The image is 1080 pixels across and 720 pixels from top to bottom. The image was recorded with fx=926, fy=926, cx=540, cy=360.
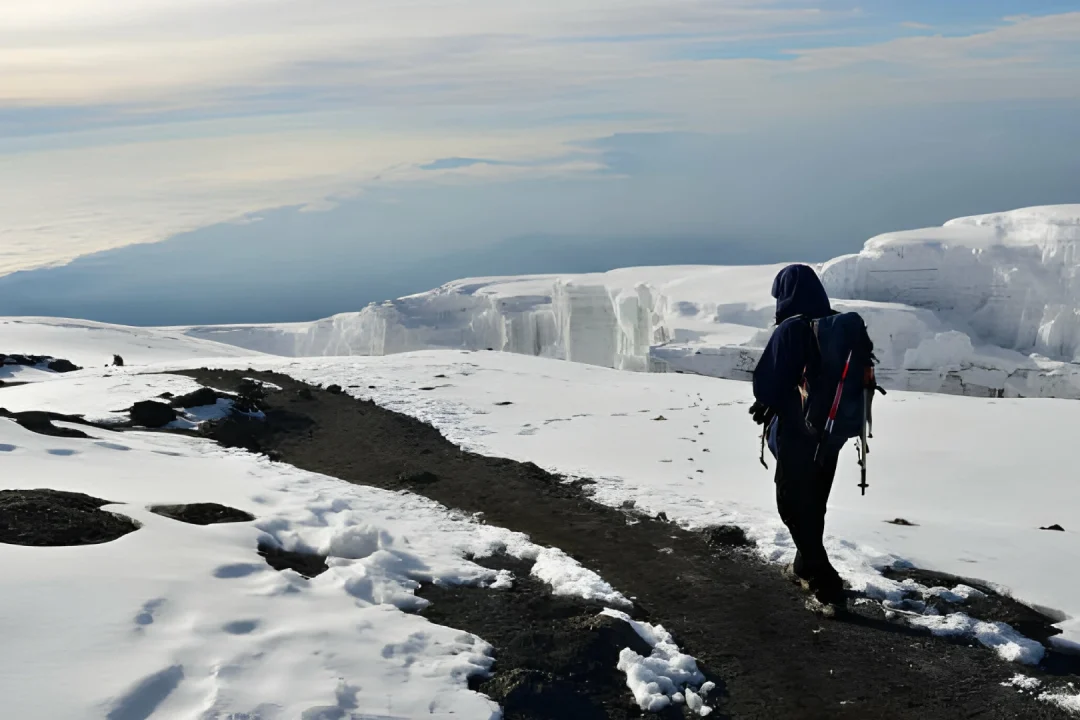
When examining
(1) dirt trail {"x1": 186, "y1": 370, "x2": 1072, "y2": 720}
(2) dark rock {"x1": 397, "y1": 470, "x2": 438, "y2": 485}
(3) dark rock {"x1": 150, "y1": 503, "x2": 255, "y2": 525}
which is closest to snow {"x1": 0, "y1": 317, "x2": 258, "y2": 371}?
(2) dark rock {"x1": 397, "y1": 470, "x2": 438, "y2": 485}

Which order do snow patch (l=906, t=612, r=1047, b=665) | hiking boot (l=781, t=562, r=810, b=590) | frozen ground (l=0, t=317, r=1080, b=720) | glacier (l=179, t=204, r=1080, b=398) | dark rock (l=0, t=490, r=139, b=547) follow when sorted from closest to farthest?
frozen ground (l=0, t=317, r=1080, b=720) < snow patch (l=906, t=612, r=1047, b=665) < dark rock (l=0, t=490, r=139, b=547) < hiking boot (l=781, t=562, r=810, b=590) < glacier (l=179, t=204, r=1080, b=398)

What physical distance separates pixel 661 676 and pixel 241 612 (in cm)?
262

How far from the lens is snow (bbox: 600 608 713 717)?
5.45 m

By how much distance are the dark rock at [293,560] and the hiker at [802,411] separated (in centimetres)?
360

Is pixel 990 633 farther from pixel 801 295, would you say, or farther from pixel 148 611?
pixel 148 611

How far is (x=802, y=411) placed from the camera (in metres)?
6.96

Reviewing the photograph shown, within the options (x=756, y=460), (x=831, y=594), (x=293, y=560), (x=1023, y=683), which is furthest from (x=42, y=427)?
(x=1023, y=683)

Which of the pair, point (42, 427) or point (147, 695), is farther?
point (42, 427)

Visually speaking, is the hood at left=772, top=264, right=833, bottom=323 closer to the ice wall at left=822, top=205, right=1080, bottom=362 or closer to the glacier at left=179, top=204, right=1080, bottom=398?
the glacier at left=179, top=204, right=1080, bottom=398

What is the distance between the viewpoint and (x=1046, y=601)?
7.08m

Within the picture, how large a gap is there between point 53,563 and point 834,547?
6.20 meters

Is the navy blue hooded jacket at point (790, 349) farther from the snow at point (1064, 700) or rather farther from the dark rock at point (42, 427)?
the dark rock at point (42, 427)

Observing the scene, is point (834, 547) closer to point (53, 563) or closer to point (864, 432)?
point (864, 432)

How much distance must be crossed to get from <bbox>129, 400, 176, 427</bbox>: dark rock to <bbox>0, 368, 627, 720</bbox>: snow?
578 cm
